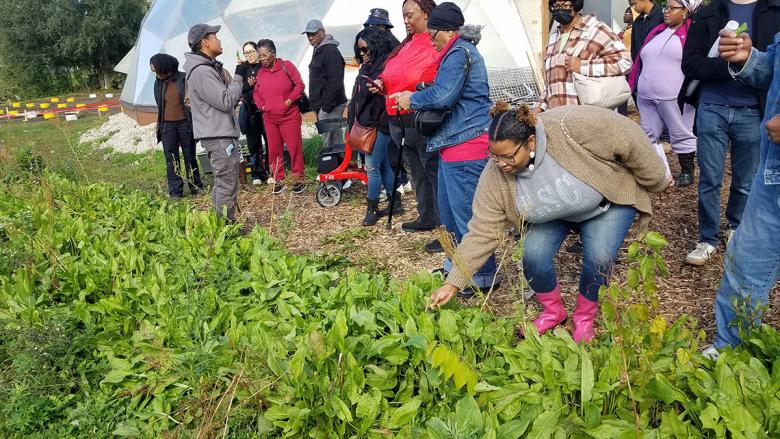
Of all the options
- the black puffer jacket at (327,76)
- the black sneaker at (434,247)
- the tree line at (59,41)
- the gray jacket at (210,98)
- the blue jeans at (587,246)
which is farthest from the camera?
the tree line at (59,41)

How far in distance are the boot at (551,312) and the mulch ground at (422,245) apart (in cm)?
12

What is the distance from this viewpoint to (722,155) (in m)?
4.42

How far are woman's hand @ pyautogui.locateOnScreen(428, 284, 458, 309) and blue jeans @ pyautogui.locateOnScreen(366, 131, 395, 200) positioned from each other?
3.23m

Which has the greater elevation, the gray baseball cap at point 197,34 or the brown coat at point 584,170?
the gray baseball cap at point 197,34

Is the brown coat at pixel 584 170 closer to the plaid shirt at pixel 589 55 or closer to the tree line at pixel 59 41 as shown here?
the plaid shirt at pixel 589 55

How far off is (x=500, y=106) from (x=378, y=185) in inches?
135

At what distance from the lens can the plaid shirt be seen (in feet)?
14.1

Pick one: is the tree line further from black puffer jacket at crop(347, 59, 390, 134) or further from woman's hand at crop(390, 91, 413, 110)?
Answer: woman's hand at crop(390, 91, 413, 110)

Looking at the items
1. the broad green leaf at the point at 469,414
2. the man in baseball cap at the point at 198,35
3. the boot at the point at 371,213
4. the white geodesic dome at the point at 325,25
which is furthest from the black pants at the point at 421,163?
the white geodesic dome at the point at 325,25

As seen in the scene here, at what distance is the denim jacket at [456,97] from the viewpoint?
4160 millimetres

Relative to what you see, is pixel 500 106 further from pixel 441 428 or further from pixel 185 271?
pixel 185 271

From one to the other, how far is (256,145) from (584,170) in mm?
6646

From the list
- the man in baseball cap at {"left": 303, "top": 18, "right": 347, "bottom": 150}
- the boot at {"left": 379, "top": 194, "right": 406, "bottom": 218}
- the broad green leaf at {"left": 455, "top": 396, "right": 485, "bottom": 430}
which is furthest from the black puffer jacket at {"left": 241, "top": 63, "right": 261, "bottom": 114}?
the broad green leaf at {"left": 455, "top": 396, "right": 485, "bottom": 430}

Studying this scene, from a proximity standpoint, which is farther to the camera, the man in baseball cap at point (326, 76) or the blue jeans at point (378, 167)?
the man in baseball cap at point (326, 76)
